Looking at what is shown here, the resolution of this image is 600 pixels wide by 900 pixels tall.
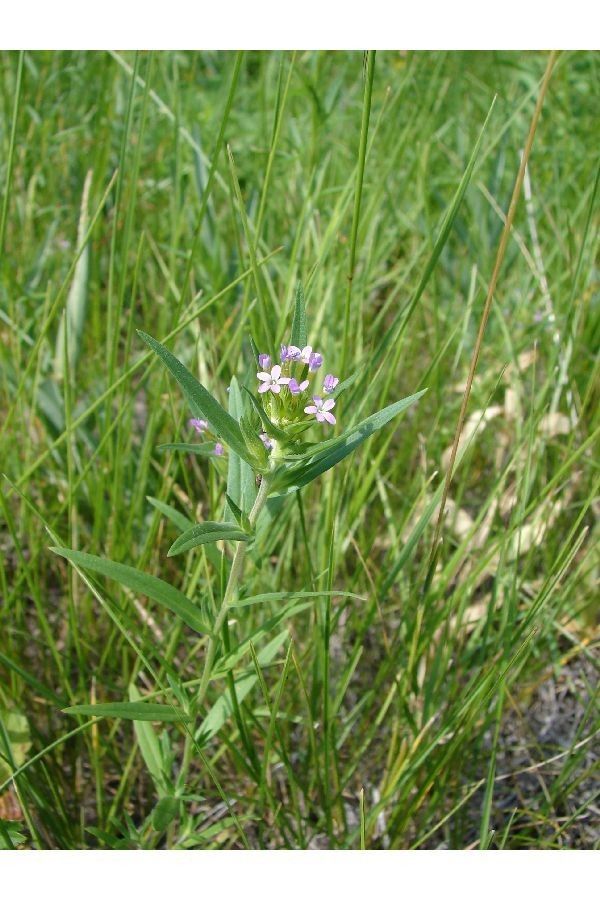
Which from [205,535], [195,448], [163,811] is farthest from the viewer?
[163,811]

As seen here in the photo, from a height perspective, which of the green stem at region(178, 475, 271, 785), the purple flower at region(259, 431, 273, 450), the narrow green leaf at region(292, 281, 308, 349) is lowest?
the green stem at region(178, 475, 271, 785)

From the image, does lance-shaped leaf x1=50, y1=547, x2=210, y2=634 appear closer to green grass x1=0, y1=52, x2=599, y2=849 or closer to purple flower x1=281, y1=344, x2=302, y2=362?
green grass x1=0, y1=52, x2=599, y2=849

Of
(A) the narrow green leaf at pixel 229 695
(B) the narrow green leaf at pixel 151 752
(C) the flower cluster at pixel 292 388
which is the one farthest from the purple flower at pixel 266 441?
(B) the narrow green leaf at pixel 151 752

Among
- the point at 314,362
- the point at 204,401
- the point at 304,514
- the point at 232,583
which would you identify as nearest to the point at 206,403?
the point at 204,401

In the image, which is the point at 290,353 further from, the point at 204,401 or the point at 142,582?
the point at 142,582

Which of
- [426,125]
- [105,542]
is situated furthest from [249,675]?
[426,125]

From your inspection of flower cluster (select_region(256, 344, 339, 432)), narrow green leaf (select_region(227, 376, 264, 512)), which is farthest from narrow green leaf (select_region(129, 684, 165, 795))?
flower cluster (select_region(256, 344, 339, 432))
